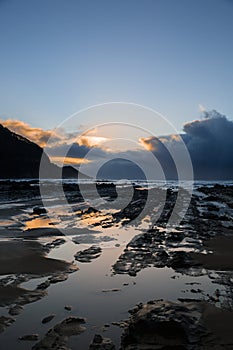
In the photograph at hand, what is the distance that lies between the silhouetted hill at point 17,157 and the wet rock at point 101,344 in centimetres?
11363

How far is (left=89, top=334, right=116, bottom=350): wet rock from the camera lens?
3508mm

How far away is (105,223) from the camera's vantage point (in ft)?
46.2

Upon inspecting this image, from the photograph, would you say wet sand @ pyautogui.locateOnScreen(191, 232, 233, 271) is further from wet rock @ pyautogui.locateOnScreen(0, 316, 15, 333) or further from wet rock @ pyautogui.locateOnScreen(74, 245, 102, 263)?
wet rock @ pyautogui.locateOnScreen(0, 316, 15, 333)

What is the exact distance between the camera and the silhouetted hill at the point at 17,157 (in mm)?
118006

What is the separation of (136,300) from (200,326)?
141 centimetres

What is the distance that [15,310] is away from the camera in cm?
451

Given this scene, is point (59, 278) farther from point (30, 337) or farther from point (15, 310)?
point (30, 337)

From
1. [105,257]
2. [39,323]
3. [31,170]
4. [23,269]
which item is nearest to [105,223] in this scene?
[105,257]

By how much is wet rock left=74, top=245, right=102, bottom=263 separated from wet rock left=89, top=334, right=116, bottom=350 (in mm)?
3733

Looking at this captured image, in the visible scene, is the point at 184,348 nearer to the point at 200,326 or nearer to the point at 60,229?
the point at 200,326

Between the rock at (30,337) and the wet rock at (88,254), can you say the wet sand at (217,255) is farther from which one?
the rock at (30,337)

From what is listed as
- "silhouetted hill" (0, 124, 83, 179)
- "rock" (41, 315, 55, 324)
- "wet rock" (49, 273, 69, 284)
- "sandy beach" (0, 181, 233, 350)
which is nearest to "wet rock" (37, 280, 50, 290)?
"sandy beach" (0, 181, 233, 350)

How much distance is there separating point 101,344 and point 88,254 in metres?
4.55

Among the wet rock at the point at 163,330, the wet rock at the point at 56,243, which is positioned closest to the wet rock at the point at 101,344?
the wet rock at the point at 163,330
